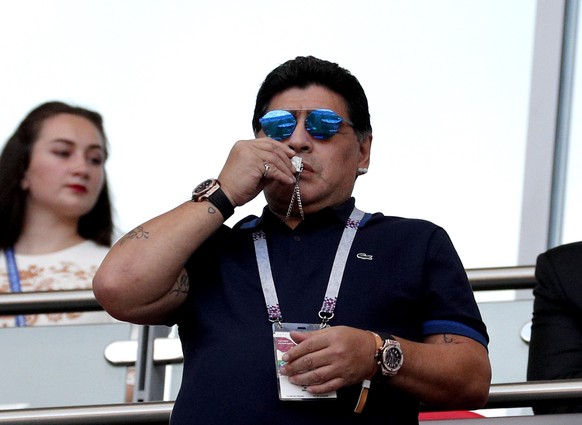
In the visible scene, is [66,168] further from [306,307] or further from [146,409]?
[306,307]

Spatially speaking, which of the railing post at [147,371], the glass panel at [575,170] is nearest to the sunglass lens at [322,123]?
the railing post at [147,371]

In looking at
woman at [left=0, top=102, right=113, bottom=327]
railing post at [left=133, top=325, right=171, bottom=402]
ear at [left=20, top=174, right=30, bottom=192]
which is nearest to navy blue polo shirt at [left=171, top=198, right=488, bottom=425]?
railing post at [left=133, top=325, right=171, bottom=402]

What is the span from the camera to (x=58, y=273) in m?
4.29

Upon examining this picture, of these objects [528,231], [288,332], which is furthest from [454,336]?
[528,231]

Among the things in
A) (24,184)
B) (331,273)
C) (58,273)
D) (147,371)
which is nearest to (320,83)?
(331,273)

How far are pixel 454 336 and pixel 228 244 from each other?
542 millimetres

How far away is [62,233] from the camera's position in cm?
438

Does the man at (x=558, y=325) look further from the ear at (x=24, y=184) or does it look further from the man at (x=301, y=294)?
the ear at (x=24, y=184)

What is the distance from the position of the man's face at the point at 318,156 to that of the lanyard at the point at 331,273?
85 mm

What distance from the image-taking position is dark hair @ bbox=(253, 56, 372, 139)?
2873 mm

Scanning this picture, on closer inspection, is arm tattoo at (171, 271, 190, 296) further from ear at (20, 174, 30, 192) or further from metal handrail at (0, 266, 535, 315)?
ear at (20, 174, 30, 192)

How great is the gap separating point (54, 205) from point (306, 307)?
6.95 ft

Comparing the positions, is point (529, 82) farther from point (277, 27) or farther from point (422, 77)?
point (277, 27)

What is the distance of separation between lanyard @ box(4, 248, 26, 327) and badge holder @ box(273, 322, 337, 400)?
6.50ft
